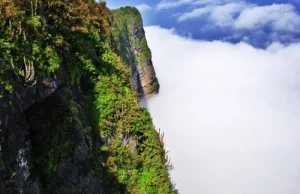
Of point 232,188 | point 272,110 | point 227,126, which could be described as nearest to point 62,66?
point 232,188

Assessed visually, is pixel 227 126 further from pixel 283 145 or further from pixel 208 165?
pixel 208 165

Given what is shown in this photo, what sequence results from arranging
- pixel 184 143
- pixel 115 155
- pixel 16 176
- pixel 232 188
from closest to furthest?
pixel 16 176
pixel 115 155
pixel 232 188
pixel 184 143

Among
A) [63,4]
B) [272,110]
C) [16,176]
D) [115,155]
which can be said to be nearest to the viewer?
[16,176]

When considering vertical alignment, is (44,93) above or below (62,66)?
below

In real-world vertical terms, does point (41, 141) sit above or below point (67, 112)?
below

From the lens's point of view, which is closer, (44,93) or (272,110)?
(44,93)

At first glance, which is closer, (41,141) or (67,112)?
(41,141)

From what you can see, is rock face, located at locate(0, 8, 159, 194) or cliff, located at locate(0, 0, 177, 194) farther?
cliff, located at locate(0, 0, 177, 194)

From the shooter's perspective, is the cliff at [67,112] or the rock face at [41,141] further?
the cliff at [67,112]
